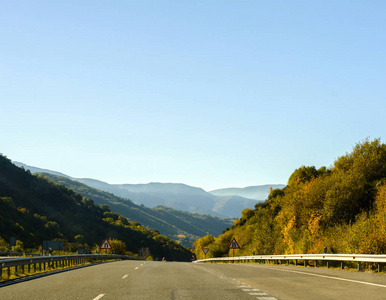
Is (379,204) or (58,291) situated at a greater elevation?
(379,204)

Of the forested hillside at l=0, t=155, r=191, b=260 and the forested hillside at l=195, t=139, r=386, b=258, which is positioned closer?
the forested hillside at l=195, t=139, r=386, b=258

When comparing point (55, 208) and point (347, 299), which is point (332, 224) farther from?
point (55, 208)

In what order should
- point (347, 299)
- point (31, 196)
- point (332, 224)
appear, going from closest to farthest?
1. point (347, 299)
2. point (332, 224)
3. point (31, 196)

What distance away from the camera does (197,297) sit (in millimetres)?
10219

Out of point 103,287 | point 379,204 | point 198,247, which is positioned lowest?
point 198,247

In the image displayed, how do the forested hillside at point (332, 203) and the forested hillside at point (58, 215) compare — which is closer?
the forested hillside at point (332, 203)

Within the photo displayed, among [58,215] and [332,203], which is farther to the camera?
[58,215]

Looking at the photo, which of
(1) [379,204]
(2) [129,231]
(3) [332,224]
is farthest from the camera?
(2) [129,231]

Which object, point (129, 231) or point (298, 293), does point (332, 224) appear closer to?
point (298, 293)

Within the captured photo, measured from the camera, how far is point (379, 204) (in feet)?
114

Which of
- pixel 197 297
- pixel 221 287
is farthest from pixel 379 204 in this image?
pixel 197 297

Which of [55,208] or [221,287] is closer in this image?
[221,287]

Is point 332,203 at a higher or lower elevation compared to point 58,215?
higher

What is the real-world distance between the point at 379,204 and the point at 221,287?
25674mm
